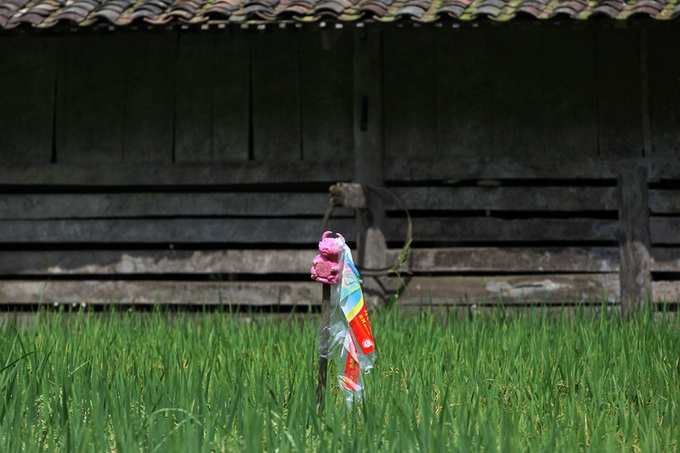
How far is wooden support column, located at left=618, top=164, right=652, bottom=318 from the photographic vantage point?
304 inches

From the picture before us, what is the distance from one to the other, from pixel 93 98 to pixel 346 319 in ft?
15.7

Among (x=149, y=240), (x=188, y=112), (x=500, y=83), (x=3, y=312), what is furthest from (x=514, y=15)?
(x=3, y=312)

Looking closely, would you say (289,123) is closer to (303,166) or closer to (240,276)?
(303,166)

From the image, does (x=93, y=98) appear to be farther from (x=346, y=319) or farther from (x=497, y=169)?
(x=346, y=319)

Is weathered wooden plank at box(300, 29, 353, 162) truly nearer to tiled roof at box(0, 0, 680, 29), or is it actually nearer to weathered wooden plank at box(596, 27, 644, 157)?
tiled roof at box(0, 0, 680, 29)

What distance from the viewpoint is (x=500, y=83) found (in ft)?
26.0

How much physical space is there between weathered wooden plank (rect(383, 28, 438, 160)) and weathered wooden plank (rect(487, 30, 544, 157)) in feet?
1.45

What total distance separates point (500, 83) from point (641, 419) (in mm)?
4198

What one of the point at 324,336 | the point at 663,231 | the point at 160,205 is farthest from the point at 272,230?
the point at 324,336

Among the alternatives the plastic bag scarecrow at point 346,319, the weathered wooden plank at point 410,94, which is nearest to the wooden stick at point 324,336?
the plastic bag scarecrow at point 346,319

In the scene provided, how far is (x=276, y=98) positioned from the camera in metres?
8.05

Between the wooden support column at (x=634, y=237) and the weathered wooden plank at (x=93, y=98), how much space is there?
3721 millimetres

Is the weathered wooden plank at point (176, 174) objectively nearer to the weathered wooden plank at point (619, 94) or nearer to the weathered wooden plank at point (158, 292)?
the weathered wooden plank at point (158, 292)

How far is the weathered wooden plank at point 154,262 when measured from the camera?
26.1 feet
